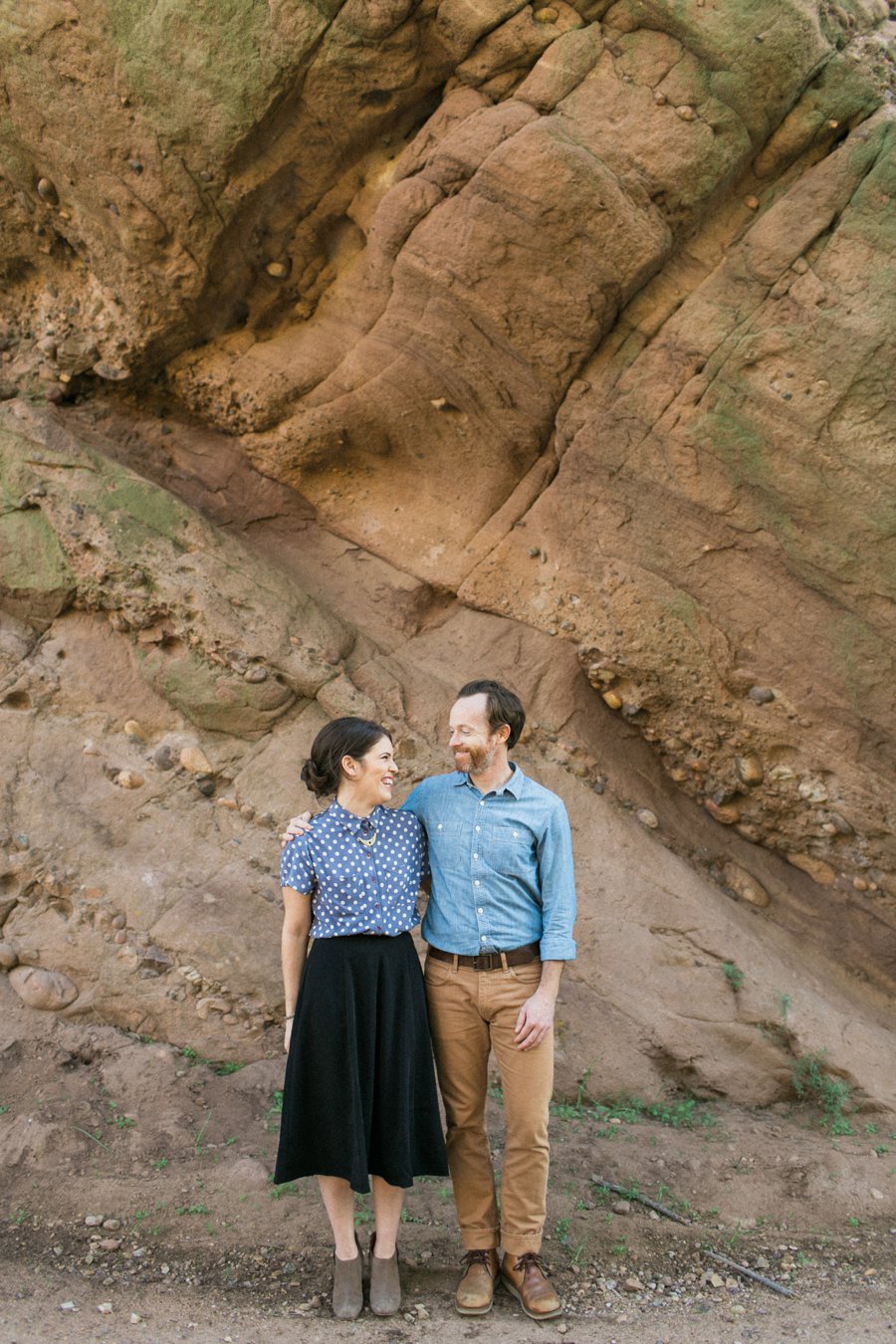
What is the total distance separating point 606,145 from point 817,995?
11.8ft

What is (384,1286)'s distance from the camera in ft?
10.2

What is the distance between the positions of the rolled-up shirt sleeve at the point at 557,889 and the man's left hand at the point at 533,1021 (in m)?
0.12

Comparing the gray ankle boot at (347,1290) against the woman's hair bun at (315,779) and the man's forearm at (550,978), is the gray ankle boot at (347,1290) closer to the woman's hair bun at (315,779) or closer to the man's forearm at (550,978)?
the man's forearm at (550,978)

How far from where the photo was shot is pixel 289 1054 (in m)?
3.09

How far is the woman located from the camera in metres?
3.04

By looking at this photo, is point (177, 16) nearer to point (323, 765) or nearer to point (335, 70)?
point (335, 70)

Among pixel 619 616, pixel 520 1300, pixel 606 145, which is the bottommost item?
pixel 520 1300

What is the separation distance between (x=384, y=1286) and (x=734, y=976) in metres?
2.12

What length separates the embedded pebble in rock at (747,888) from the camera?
16.7 feet

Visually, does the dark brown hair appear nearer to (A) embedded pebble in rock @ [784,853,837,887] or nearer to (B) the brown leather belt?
(B) the brown leather belt

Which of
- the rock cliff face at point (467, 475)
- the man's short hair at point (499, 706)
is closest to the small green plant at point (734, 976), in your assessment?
the rock cliff face at point (467, 475)

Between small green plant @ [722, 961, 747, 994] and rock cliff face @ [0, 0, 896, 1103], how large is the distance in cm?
4

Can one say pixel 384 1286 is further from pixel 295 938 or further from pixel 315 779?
pixel 315 779

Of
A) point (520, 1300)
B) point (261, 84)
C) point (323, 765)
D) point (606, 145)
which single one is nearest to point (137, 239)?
point (261, 84)
